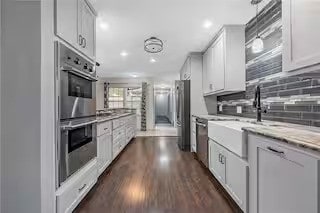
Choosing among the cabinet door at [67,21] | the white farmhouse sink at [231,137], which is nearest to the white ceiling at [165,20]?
the cabinet door at [67,21]

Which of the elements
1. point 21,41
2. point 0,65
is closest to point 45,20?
point 21,41

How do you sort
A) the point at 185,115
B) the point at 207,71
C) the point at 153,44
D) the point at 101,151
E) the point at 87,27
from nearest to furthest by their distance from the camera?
1. the point at 87,27
2. the point at 101,151
3. the point at 153,44
4. the point at 207,71
5. the point at 185,115

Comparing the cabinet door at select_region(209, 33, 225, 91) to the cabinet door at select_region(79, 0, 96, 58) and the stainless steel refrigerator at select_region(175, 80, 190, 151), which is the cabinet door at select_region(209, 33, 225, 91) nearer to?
the stainless steel refrigerator at select_region(175, 80, 190, 151)

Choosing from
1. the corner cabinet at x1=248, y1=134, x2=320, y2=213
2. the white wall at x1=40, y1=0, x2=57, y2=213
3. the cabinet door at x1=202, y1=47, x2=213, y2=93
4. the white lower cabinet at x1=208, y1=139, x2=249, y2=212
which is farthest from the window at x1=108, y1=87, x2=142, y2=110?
the corner cabinet at x1=248, y1=134, x2=320, y2=213

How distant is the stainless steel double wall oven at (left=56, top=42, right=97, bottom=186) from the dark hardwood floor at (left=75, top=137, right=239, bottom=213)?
0.48 metres

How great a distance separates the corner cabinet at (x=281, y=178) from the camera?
1.06 metres

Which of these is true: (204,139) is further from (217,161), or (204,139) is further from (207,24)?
(207,24)

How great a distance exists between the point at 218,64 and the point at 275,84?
1510 millimetres

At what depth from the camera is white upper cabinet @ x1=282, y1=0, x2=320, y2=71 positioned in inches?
53.1

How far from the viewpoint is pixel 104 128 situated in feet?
10.9

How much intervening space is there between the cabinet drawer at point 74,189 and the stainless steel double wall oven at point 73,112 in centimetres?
7

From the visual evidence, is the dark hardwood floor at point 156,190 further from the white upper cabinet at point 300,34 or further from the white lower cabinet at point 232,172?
the white upper cabinet at point 300,34

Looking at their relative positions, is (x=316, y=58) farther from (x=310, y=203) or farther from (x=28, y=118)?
(x=28, y=118)

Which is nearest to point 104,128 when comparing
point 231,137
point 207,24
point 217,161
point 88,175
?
point 88,175
